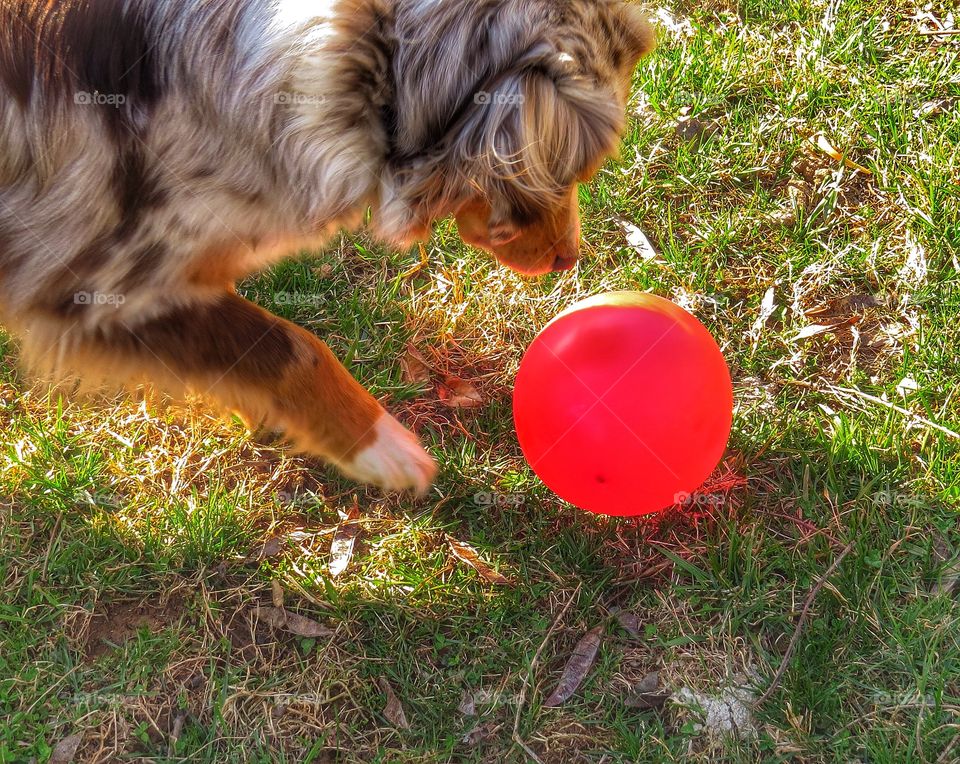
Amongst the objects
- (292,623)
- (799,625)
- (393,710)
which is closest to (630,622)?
(799,625)

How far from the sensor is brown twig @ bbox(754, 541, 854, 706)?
2.54 m

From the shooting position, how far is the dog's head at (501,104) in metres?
1.81

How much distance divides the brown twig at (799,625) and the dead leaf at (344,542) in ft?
4.35

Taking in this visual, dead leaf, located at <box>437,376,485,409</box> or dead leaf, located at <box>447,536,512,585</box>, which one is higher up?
dead leaf, located at <box>437,376,485,409</box>

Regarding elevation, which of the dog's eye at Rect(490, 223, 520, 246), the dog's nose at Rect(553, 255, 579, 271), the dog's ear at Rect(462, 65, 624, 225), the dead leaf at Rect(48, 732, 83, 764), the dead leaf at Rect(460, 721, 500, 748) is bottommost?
the dead leaf at Rect(48, 732, 83, 764)

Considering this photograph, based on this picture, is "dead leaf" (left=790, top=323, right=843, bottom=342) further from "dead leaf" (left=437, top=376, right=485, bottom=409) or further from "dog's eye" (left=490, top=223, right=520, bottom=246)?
"dog's eye" (left=490, top=223, right=520, bottom=246)

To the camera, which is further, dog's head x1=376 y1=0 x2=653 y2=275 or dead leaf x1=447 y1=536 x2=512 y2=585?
dead leaf x1=447 y1=536 x2=512 y2=585

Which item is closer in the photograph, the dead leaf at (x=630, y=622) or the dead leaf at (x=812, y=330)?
the dead leaf at (x=630, y=622)

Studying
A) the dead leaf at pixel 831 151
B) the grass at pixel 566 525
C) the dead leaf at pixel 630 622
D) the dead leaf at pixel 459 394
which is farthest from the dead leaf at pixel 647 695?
the dead leaf at pixel 831 151

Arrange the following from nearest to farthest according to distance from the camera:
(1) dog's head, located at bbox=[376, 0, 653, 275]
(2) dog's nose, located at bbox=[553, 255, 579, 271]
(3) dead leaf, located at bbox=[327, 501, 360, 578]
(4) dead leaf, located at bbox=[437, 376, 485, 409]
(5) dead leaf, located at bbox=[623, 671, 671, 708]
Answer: (1) dog's head, located at bbox=[376, 0, 653, 275] < (2) dog's nose, located at bbox=[553, 255, 579, 271] < (5) dead leaf, located at bbox=[623, 671, 671, 708] < (3) dead leaf, located at bbox=[327, 501, 360, 578] < (4) dead leaf, located at bbox=[437, 376, 485, 409]

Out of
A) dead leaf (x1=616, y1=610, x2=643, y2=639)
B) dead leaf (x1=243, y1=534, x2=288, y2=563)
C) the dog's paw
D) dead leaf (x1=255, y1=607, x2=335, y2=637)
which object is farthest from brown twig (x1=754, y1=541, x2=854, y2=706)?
dead leaf (x1=243, y1=534, x2=288, y2=563)

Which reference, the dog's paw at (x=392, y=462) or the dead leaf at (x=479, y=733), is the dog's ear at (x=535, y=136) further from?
the dead leaf at (x=479, y=733)

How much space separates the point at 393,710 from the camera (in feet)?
8.55

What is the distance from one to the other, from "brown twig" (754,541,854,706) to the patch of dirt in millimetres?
1795
